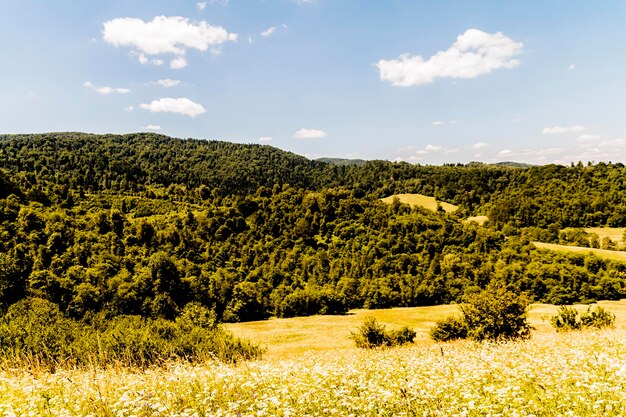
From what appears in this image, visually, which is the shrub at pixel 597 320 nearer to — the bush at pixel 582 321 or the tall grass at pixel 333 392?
the bush at pixel 582 321

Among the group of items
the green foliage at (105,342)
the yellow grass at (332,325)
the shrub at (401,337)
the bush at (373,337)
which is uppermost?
the green foliage at (105,342)

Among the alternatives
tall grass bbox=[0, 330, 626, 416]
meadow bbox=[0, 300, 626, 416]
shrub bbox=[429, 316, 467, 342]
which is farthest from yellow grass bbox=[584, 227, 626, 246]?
tall grass bbox=[0, 330, 626, 416]

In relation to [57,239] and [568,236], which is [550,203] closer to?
[568,236]

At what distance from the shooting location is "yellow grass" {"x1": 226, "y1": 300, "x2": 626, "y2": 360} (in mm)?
32625

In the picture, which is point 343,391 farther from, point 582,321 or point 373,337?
point 582,321

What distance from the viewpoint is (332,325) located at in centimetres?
4216

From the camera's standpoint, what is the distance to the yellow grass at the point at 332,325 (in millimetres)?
32625

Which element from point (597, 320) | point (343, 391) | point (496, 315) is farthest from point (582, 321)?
point (343, 391)

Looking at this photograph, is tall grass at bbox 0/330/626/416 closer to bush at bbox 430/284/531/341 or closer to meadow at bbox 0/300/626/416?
meadow at bbox 0/300/626/416

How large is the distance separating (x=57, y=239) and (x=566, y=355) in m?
52.6

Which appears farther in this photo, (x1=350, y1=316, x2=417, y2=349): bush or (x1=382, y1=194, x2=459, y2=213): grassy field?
(x1=382, y1=194, x2=459, y2=213): grassy field

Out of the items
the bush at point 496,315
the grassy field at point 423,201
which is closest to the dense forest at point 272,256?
the bush at point 496,315

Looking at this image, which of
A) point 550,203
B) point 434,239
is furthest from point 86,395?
point 550,203

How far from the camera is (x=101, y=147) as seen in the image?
649 ft
